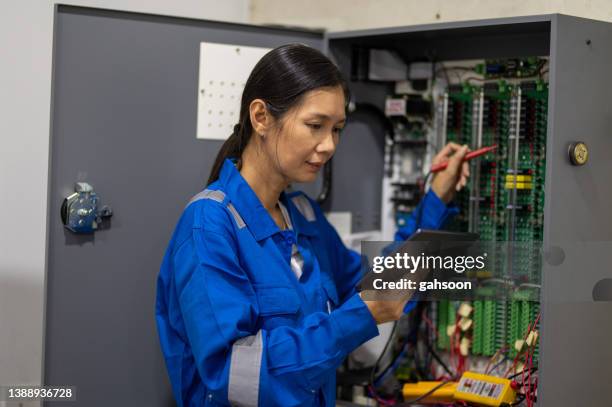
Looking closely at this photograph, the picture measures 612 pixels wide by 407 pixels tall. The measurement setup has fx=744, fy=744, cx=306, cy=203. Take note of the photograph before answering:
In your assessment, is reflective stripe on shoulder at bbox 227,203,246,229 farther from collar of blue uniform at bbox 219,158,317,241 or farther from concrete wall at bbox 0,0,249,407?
concrete wall at bbox 0,0,249,407

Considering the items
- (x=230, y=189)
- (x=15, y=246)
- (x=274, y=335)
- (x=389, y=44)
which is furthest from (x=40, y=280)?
(x=389, y=44)

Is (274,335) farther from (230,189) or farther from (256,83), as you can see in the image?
(256,83)

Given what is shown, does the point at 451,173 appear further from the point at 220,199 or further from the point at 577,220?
the point at 220,199

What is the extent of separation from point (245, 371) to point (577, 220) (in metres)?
0.94

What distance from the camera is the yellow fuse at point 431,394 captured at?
2.21 metres

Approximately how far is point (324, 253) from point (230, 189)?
0.41m

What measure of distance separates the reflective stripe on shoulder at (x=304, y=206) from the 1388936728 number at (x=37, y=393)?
2.57 ft

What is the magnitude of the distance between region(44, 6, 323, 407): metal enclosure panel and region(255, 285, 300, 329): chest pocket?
51 centimetres

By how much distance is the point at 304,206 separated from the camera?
2146 millimetres

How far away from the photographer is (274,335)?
1627mm

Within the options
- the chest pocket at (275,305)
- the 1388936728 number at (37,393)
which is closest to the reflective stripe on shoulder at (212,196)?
the chest pocket at (275,305)

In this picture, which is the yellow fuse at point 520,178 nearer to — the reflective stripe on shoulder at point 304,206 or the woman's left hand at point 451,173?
the woman's left hand at point 451,173

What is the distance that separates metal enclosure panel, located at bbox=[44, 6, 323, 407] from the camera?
6.46ft

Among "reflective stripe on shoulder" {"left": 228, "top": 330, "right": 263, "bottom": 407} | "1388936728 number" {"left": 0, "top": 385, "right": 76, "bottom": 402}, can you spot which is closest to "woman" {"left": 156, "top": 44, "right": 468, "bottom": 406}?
"reflective stripe on shoulder" {"left": 228, "top": 330, "right": 263, "bottom": 407}
